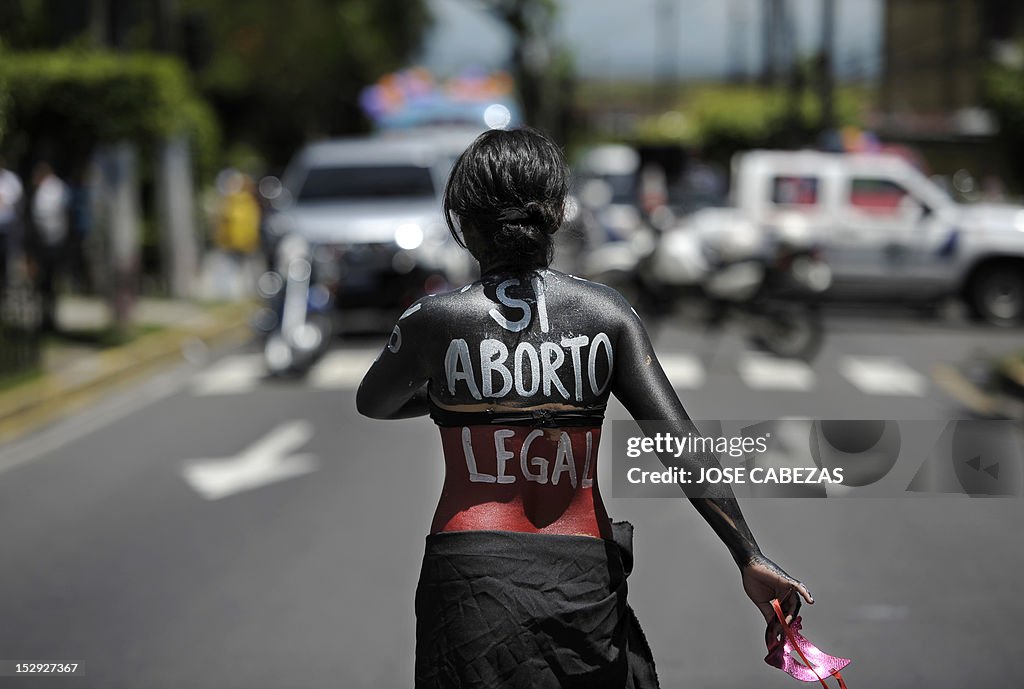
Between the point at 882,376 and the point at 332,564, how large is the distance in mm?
7993

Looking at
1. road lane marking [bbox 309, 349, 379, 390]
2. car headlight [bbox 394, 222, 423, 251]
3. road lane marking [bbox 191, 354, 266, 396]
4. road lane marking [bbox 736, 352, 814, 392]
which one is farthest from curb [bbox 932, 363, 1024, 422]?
road lane marking [bbox 191, 354, 266, 396]

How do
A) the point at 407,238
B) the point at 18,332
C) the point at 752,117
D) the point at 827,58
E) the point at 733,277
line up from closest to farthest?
the point at 18,332 < the point at 733,277 < the point at 407,238 < the point at 827,58 < the point at 752,117

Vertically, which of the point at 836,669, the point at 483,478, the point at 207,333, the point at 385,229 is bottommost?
the point at 207,333

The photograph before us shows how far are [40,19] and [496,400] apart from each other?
79.3ft

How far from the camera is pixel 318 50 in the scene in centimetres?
4409

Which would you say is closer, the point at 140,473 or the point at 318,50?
the point at 140,473

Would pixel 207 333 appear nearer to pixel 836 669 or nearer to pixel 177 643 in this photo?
pixel 177 643

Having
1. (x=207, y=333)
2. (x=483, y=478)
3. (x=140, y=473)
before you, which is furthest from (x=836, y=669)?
(x=207, y=333)

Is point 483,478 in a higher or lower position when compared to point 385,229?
higher

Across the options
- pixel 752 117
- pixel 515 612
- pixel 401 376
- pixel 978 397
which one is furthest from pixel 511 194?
pixel 752 117

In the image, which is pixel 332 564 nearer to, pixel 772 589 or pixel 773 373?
pixel 772 589

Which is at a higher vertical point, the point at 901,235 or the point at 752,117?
the point at 901,235

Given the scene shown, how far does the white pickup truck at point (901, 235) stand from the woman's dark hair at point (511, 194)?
15035mm

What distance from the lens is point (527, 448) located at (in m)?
2.52
